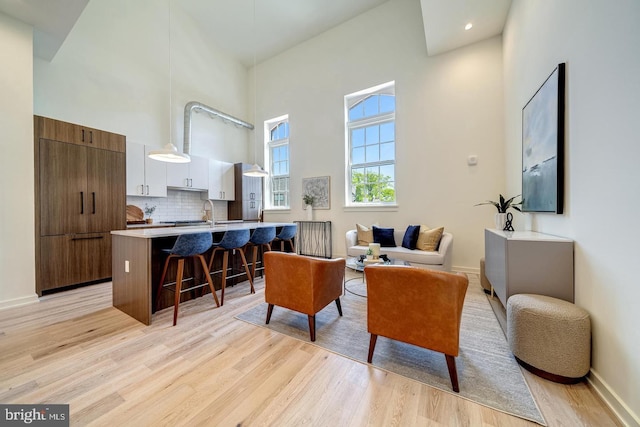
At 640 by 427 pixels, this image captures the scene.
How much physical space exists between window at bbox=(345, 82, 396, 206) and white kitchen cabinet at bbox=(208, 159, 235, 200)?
2954mm

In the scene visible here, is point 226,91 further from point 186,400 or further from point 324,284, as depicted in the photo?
point 186,400

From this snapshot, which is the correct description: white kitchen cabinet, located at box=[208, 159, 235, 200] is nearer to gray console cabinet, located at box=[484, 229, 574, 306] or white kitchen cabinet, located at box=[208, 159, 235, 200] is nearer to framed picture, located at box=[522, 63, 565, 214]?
gray console cabinet, located at box=[484, 229, 574, 306]

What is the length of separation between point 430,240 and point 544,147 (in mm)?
1916

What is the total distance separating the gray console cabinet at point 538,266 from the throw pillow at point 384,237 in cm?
213

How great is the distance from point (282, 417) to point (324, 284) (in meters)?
0.96

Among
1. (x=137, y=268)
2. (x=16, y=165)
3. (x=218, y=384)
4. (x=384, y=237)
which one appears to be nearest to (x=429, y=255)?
(x=384, y=237)

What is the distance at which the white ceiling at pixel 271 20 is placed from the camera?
106 inches

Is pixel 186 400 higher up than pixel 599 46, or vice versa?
pixel 599 46

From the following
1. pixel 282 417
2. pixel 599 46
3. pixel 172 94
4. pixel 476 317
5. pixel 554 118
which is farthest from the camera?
pixel 172 94

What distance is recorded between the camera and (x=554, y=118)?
1930 mm

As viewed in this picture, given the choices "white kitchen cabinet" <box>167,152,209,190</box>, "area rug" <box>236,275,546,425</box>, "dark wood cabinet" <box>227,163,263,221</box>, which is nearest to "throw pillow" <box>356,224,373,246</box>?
"area rug" <box>236,275,546,425</box>

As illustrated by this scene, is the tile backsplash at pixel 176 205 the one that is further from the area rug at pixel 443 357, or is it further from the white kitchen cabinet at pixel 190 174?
the area rug at pixel 443 357

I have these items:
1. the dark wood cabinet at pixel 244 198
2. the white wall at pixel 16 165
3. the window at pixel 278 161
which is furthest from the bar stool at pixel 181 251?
the window at pixel 278 161

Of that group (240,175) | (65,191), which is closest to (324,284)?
(65,191)
